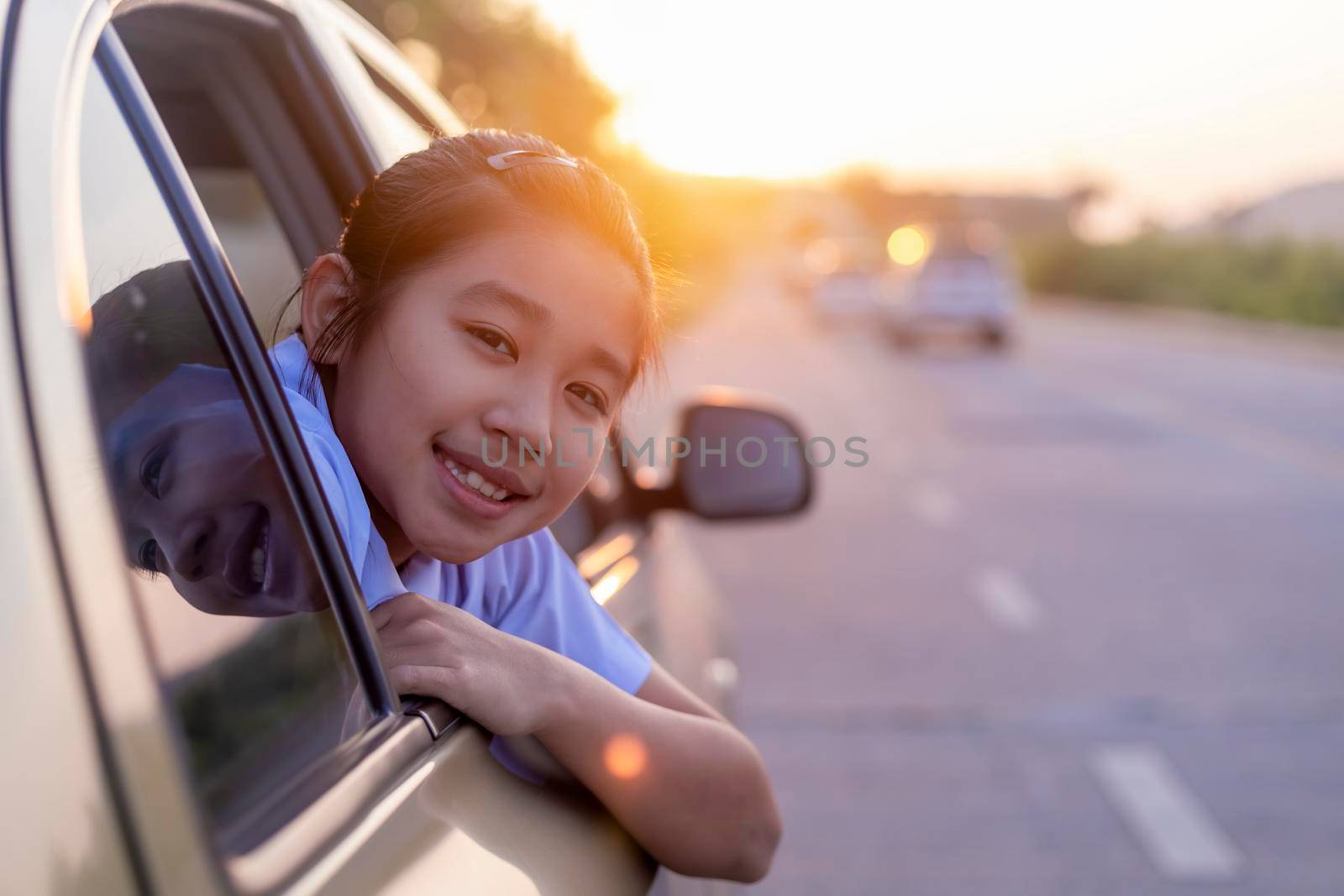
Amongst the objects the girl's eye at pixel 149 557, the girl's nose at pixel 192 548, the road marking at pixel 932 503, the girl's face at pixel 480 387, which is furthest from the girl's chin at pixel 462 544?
the road marking at pixel 932 503

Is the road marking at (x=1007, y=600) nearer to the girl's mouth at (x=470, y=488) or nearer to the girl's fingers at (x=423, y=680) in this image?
the girl's mouth at (x=470, y=488)

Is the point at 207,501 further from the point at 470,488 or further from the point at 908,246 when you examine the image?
the point at 908,246

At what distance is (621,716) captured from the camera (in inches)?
64.4

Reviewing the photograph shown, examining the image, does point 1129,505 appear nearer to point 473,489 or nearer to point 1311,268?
point 473,489

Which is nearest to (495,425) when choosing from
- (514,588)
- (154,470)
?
(514,588)

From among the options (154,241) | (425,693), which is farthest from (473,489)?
(154,241)

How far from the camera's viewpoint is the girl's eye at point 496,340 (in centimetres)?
163

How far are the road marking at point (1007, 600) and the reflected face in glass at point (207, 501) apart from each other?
22.3 feet

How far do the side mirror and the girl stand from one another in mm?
1293

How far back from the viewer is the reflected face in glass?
3.65 feet

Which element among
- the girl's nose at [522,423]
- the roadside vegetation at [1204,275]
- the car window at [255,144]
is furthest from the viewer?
the roadside vegetation at [1204,275]

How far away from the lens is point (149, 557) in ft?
3.65

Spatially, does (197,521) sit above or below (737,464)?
above

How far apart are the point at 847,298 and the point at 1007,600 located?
1395 inches
